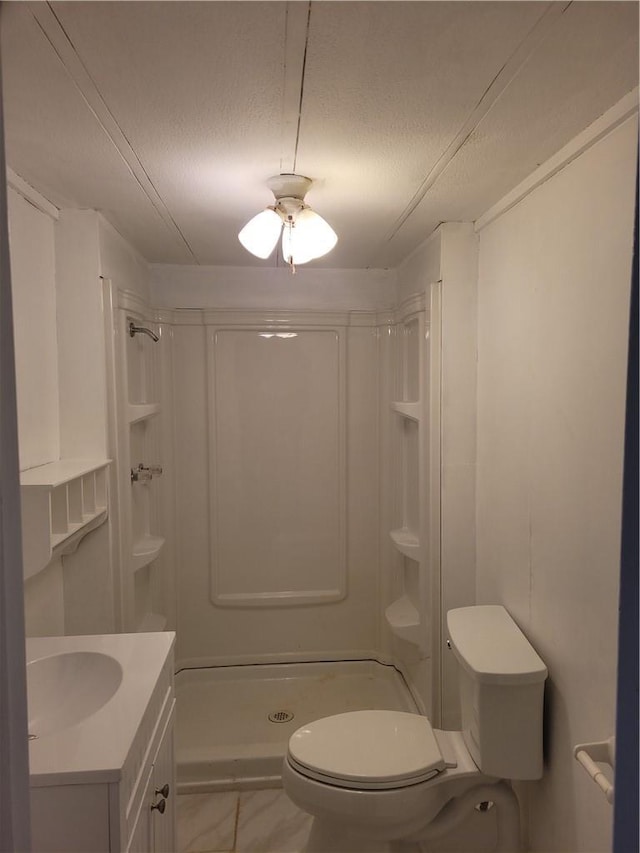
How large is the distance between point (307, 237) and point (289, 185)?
0.52 ft

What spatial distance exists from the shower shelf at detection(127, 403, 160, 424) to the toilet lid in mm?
1409

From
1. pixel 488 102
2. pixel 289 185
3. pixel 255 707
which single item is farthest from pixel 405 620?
pixel 488 102

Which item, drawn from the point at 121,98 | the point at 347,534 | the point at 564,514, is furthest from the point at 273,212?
the point at 347,534

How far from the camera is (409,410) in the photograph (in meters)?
2.72

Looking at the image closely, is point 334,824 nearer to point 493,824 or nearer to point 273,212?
point 493,824

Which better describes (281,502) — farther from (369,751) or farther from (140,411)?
(369,751)

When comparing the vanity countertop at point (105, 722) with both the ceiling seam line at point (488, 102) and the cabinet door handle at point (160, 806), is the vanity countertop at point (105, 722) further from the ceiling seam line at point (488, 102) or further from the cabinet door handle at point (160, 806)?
the ceiling seam line at point (488, 102)

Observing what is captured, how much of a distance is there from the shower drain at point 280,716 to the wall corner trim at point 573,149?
7.79ft

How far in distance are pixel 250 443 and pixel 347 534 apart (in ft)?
2.44

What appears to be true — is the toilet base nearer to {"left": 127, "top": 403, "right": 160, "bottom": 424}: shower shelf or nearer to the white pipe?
the white pipe

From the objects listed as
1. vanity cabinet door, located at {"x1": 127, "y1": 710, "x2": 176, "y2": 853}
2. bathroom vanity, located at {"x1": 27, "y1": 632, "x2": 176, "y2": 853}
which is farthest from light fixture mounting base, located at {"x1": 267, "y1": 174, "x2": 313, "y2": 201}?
vanity cabinet door, located at {"x1": 127, "y1": 710, "x2": 176, "y2": 853}

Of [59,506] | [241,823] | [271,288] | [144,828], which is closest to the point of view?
[144,828]

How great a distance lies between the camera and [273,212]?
1794 millimetres

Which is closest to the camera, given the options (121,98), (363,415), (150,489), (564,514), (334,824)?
(121,98)
